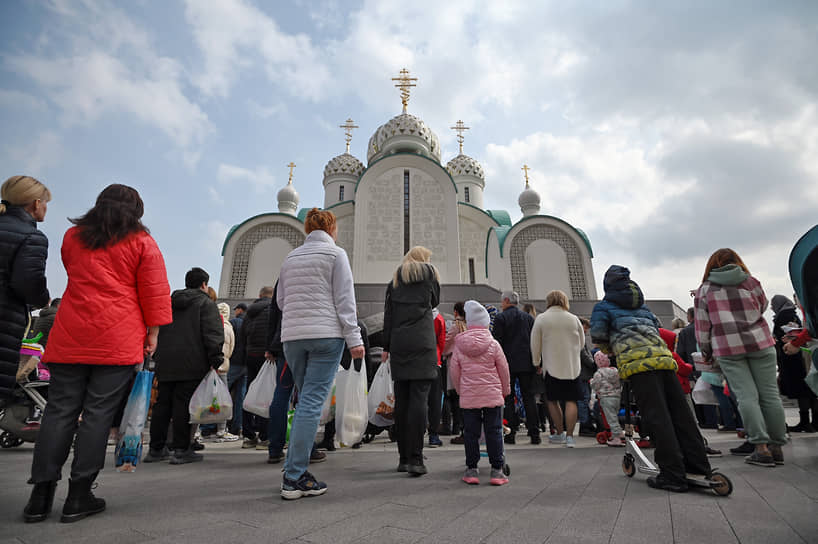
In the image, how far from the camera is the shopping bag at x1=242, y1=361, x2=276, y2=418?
3912 millimetres

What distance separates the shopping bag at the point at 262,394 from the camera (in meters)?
3.91

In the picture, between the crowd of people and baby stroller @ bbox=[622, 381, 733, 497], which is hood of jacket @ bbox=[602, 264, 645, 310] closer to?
the crowd of people

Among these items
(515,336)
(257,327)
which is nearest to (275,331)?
(257,327)

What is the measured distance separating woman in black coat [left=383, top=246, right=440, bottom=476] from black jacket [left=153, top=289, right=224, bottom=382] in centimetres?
169

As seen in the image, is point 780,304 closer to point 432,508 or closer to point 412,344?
point 412,344

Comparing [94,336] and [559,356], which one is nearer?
[94,336]

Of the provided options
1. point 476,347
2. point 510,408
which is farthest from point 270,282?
point 476,347

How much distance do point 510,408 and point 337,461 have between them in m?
2.08

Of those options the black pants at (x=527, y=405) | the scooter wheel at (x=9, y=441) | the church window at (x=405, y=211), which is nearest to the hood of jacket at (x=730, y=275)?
the black pants at (x=527, y=405)

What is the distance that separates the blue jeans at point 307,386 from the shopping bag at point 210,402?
1.50 meters

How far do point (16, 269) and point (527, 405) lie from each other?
4.49 meters

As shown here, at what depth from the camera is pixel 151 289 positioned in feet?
8.06

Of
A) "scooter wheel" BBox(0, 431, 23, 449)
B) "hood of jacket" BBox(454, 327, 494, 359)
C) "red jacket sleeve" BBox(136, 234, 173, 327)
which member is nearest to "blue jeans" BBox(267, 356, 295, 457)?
"red jacket sleeve" BBox(136, 234, 173, 327)

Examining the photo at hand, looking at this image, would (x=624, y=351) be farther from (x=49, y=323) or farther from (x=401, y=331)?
(x=49, y=323)
